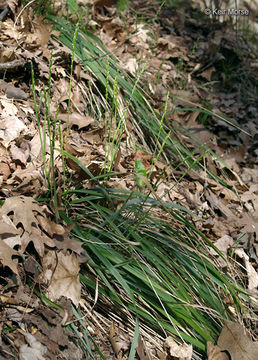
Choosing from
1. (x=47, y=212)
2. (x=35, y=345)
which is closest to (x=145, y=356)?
(x=35, y=345)

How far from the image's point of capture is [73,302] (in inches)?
67.7

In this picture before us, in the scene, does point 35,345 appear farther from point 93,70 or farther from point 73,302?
point 93,70

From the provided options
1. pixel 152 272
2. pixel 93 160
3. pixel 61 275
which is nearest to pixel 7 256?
pixel 61 275

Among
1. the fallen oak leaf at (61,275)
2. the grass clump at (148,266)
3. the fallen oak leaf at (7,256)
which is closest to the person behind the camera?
the fallen oak leaf at (7,256)

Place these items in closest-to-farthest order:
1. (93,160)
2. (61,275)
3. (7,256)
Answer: (7,256) < (61,275) < (93,160)

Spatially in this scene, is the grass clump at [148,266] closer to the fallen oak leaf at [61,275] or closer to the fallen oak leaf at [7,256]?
the fallen oak leaf at [61,275]

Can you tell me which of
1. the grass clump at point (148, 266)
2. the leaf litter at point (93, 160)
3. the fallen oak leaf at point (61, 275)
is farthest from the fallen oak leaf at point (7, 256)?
the grass clump at point (148, 266)

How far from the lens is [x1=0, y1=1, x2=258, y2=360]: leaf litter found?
1688 mm

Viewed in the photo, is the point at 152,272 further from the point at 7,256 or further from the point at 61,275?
the point at 7,256

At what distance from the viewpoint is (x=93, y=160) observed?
8.25 feet

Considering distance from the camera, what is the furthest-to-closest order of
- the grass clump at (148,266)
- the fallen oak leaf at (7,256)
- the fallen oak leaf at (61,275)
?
the grass clump at (148,266), the fallen oak leaf at (61,275), the fallen oak leaf at (7,256)

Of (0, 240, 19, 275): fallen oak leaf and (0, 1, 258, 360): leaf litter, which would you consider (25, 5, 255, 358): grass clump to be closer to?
(0, 1, 258, 360): leaf litter

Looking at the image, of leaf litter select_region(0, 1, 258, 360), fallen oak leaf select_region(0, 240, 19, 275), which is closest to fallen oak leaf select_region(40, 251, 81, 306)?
leaf litter select_region(0, 1, 258, 360)

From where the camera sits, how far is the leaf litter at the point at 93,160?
1688mm
